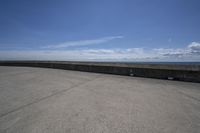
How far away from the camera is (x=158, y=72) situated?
8.12 meters

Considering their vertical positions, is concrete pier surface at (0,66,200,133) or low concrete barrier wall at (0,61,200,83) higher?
low concrete barrier wall at (0,61,200,83)

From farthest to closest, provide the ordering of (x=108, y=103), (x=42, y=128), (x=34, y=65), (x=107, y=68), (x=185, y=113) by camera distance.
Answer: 1. (x=34, y=65)
2. (x=107, y=68)
3. (x=108, y=103)
4. (x=185, y=113)
5. (x=42, y=128)

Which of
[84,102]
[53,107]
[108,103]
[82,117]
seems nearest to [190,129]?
[108,103]

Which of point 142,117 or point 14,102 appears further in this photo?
point 14,102

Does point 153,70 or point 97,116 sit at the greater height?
point 153,70

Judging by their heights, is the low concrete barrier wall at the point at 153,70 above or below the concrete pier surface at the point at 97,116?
above

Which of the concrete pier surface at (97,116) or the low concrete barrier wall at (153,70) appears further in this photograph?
the low concrete barrier wall at (153,70)

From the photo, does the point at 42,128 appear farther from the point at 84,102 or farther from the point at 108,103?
the point at 108,103

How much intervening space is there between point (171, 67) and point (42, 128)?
8.76 meters

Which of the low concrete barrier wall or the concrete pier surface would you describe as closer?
the concrete pier surface

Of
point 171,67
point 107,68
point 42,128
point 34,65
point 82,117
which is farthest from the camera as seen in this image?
point 34,65

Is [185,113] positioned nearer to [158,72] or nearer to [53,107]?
[53,107]

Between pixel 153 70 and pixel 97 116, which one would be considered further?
pixel 153 70

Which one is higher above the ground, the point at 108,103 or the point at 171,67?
the point at 171,67
